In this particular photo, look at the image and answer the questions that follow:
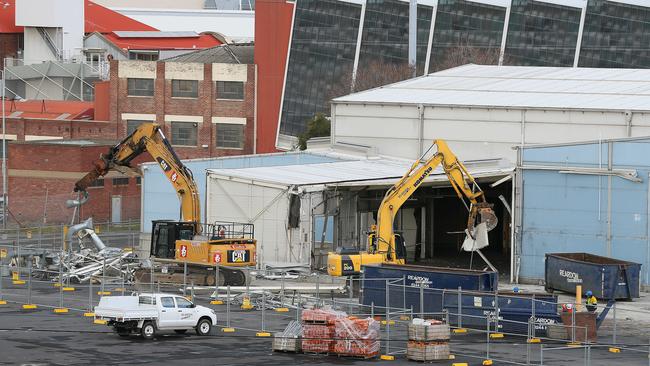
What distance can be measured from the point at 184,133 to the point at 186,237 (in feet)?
156

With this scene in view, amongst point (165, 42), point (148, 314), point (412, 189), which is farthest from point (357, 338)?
point (165, 42)

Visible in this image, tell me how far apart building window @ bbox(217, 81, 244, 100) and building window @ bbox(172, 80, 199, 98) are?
1.66 m

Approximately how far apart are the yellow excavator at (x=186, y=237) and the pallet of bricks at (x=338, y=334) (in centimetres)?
1141

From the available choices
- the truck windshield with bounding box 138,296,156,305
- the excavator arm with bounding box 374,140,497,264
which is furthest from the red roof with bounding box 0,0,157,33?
the truck windshield with bounding box 138,296,156,305

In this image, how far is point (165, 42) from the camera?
458 ft

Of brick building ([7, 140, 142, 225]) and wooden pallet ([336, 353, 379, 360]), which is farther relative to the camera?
brick building ([7, 140, 142, 225])

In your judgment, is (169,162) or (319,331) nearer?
(319,331)

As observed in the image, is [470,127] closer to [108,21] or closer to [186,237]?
[186,237]

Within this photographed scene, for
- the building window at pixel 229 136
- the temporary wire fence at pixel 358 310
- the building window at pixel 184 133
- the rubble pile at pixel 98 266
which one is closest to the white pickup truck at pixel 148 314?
the temporary wire fence at pixel 358 310

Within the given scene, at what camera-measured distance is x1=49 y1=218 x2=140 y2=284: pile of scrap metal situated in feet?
191

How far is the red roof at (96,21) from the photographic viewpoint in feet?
454

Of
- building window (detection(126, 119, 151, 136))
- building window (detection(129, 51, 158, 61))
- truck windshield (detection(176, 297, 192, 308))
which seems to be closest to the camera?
truck windshield (detection(176, 297, 192, 308))

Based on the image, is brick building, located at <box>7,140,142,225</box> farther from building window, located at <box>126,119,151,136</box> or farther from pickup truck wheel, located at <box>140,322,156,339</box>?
pickup truck wheel, located at <box>140,322,156,339</box>

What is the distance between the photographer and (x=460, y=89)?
75750mm
